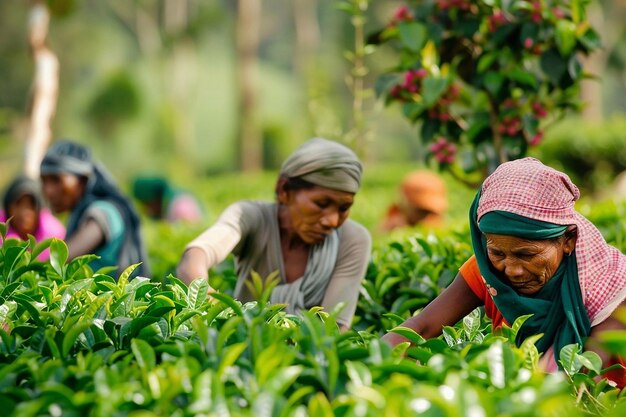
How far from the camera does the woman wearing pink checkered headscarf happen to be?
2512mm

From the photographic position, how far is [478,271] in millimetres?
2836

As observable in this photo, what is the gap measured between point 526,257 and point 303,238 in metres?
1.27

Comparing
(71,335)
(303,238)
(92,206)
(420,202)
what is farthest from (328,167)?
(420,202)

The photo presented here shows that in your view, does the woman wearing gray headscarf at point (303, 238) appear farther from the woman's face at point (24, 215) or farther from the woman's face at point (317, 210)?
the woman's face at point (24, 215)

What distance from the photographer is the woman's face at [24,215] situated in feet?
19.4

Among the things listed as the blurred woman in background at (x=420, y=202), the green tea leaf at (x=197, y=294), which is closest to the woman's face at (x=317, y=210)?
the green tea leaf at (x=197, y=294)

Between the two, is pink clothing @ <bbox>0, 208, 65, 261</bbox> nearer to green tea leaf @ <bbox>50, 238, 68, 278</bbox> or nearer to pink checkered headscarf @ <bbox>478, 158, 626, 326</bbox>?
green tea leaf @ <bbox>50, 238, 68, 278</bbox>

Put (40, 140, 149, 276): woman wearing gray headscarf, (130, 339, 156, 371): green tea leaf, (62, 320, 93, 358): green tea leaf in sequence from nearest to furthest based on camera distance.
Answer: (130, 339, 156, 371): green tea leaf, (62, 320, 93, 358): green tea leaf, (40, 140, 149, 276): woman wearing gray headscarf

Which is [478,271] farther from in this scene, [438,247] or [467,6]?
[467,6]

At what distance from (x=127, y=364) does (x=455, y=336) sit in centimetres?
89

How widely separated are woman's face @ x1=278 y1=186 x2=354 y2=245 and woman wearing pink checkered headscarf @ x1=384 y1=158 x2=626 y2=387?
35.8 inches

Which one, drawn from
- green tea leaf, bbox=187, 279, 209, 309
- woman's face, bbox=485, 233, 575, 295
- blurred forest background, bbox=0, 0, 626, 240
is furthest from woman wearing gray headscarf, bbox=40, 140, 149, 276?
blurred forest background, bbox=0, 0, 626, 240

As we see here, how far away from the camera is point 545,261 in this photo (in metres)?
2.58

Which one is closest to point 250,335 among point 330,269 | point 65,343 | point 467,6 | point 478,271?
point 65,343
